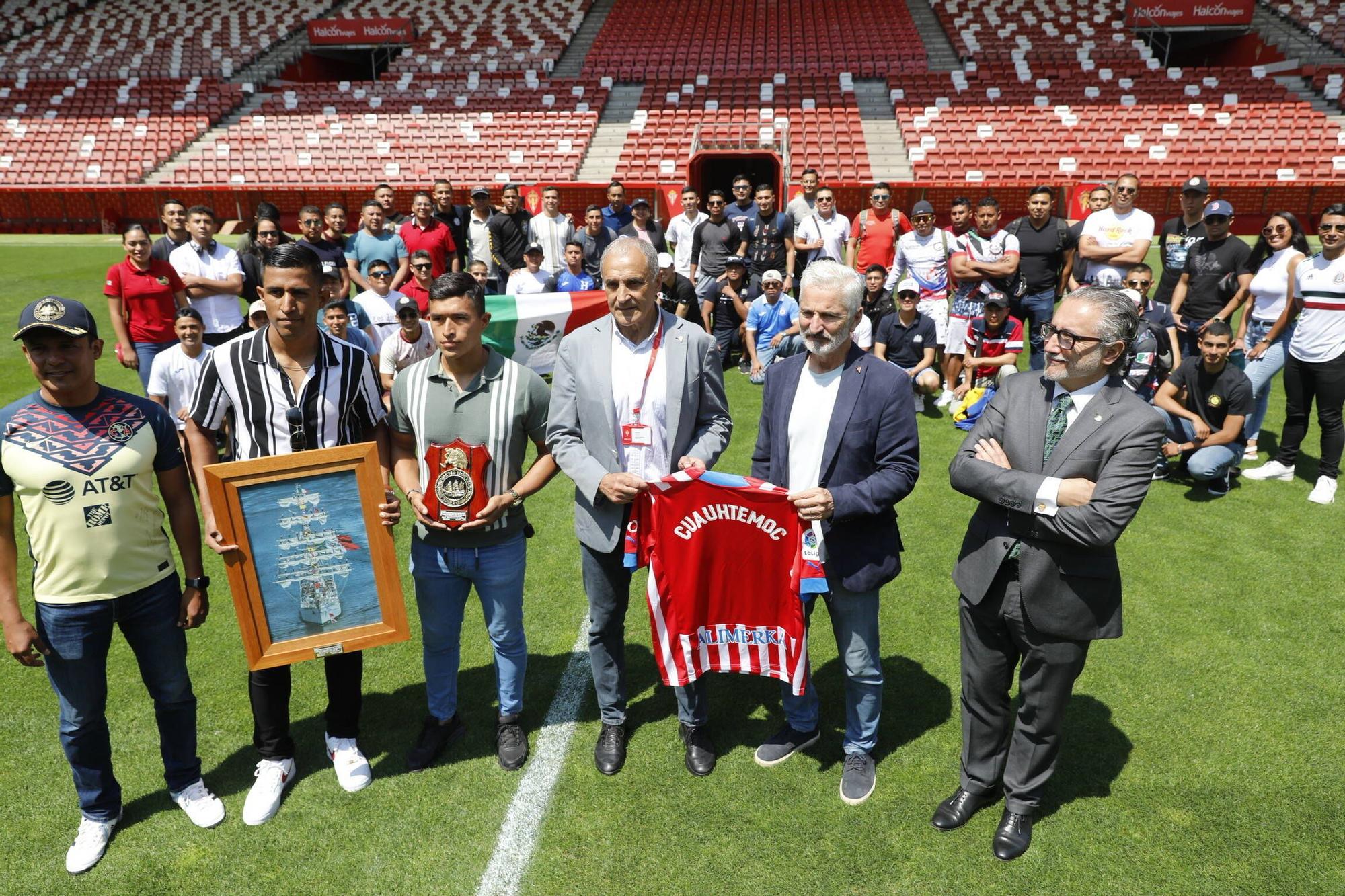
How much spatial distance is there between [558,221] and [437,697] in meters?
8.23

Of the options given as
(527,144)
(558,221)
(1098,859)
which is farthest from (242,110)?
(1098,859)

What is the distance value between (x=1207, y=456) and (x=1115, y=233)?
2.51 m

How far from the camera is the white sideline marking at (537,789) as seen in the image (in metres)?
3.28

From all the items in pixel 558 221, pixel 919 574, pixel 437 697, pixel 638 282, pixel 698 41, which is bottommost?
pixel 919 574

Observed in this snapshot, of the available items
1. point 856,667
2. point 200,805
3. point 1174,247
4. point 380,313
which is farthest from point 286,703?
point 1174,247

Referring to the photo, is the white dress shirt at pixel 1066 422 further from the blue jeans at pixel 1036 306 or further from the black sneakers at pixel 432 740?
the blue jeans at pixel 1036 306

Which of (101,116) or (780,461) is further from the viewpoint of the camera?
(101,116)

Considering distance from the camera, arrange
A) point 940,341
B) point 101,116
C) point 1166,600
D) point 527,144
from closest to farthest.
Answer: point 1166,600 → point 940,341 → point 527,144 → point 101,116

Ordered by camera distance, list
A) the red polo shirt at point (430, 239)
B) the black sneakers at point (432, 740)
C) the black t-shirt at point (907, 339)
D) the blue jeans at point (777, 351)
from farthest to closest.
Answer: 1. the red polo shirt at point (430, 239)
2. the black t-shirt at point (907, 339)
3. the blue jeans at point (777, 351)
4. the black sneakers at point (432, 740)

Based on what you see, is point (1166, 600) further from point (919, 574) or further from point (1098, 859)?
Answer: point (1098, 859)

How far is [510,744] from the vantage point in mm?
3898

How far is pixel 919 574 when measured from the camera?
558 cm

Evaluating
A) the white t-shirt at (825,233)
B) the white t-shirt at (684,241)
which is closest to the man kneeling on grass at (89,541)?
the white t-shirt at (684,241)

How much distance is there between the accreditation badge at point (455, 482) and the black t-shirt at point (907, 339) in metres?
6.14
